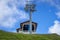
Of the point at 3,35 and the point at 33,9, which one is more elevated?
the point at 33,9

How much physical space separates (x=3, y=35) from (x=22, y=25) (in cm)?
2894

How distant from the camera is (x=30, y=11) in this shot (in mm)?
48531

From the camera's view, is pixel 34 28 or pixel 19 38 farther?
pixel 34 28

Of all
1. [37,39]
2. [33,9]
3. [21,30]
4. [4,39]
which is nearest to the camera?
[4,39]

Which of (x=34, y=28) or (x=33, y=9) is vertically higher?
(x=33, y=9)

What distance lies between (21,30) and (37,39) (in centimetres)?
2834

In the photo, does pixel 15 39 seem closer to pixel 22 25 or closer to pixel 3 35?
pixel 3 35

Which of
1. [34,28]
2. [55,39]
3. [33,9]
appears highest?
[33,9]

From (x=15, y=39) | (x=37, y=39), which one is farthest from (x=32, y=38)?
(x=15, y=39)

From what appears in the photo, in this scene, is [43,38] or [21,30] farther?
[21,30]

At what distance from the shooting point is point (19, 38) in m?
26.3

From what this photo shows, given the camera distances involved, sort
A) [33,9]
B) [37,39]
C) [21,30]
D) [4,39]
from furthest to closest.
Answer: [21,30] → [33,9] → [37,39] → [4,39]

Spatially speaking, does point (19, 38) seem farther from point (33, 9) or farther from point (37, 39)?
point (33, 9)

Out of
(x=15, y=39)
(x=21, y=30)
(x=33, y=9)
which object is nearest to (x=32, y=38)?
(x=15, y=39)
